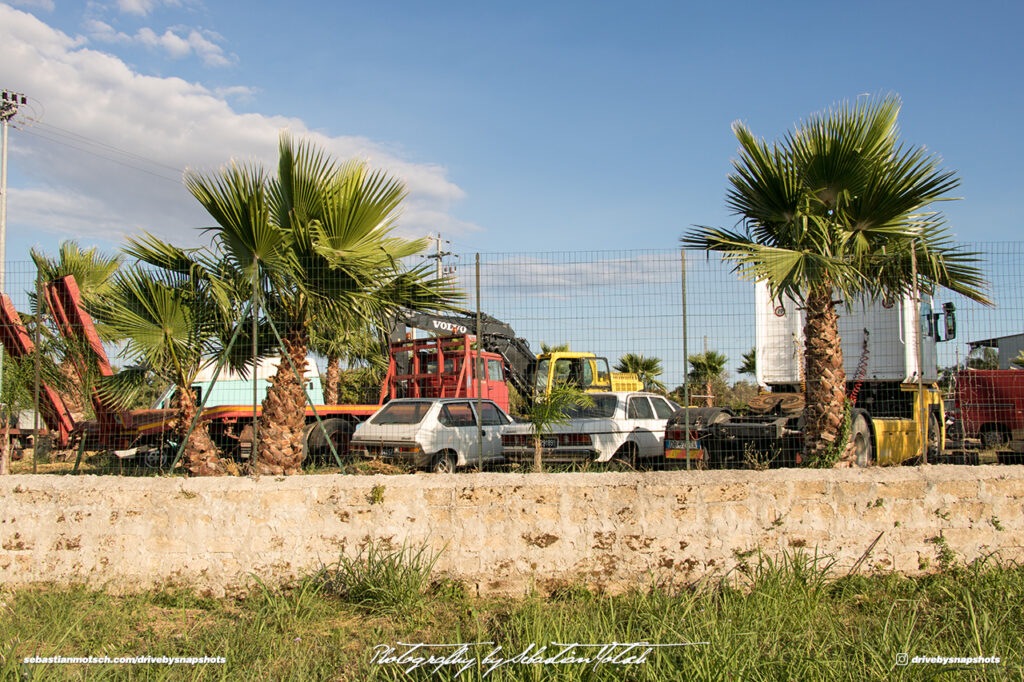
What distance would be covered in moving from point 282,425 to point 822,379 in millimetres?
5594

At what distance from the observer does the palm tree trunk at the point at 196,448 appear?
24.2 feet

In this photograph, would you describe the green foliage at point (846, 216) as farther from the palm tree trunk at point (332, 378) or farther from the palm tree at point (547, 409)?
the palm tree trunk at point (332, 378)

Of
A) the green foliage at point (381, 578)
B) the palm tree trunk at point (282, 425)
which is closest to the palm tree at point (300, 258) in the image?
the palm tree trunk at point (282, 425)

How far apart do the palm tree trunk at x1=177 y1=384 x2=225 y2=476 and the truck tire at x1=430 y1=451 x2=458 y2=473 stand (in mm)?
3298

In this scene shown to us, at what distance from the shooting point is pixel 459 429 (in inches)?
424

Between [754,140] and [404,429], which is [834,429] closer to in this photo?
[754,140]

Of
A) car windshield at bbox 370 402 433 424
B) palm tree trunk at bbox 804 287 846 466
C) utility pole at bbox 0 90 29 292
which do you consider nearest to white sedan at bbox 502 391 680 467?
car windshield at bbox 370 402 433 424

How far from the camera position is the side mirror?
6.94 metres

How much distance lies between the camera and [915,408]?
10406 mm

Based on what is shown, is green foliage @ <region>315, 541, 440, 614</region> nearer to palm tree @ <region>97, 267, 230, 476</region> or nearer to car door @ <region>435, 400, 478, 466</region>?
palm tree @ <region>97, 267, 230, 476</region>

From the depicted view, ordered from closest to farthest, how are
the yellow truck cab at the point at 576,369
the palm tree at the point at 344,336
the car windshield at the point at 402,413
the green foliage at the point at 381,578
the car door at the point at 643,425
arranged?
1. the green foliage at the point at 381,578
2. the palm tree at the point at 344,336
3. the car door at the point at 643,425
4. the car windshield at the point at 402,413
5. the yellow truck cab at the point at 576,369

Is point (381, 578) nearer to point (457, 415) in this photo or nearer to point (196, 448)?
point (196, 448)

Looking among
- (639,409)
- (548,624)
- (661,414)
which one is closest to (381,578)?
(548,624)

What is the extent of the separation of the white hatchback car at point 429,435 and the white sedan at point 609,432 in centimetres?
54
